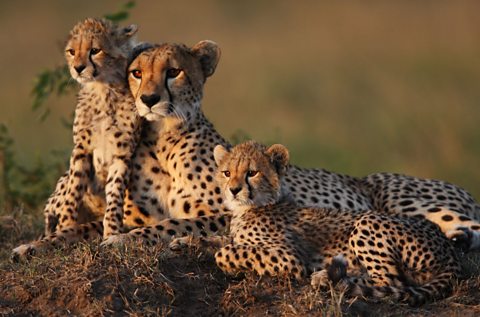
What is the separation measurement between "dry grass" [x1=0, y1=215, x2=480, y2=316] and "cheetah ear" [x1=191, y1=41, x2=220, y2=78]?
140cm

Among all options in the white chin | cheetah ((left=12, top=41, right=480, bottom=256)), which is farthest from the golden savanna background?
the white chin

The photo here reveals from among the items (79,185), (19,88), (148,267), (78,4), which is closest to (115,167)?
(79,185)

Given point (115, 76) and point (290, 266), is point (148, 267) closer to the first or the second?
point (290, 266)

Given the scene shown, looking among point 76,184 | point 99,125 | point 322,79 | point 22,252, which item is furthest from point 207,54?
point 322,79

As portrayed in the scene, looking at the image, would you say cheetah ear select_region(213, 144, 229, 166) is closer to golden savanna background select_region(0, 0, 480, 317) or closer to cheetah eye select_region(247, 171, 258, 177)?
cheetah eye select_region(247, 171, 258, 177)

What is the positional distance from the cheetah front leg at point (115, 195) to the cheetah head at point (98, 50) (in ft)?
1.51

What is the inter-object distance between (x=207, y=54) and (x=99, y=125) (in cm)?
71

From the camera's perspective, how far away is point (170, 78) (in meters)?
6.10

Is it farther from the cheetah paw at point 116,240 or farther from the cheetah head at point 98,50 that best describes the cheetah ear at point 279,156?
the cheetah head at point 98,50

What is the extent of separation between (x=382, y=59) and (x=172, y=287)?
363 inches

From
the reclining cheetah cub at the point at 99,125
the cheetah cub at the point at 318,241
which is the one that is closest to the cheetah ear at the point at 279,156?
the cheetah cub at the point at 318,241

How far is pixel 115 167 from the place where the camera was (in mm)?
6141

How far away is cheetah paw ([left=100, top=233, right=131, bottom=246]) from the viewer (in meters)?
5.59

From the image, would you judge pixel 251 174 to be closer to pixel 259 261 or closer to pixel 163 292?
pixel 259 261
